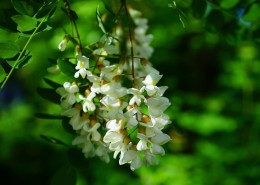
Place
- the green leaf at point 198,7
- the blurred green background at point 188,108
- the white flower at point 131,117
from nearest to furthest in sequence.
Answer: the white flower at point 131,117 → the green leaf at point 198,7 → the blurred green background at point 188,108

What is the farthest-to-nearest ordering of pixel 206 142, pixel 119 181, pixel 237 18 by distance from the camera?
pixel 206 142 < pixel 119 181 < pixel 237 18

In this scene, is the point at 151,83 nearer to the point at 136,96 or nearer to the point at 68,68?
the point at 136,96

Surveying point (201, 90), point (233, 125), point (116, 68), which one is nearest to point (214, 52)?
point (201, 90)

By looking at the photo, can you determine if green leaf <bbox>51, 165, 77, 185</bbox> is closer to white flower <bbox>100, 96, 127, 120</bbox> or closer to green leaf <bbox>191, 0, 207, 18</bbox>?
white flower <bbox>100, 96, 127, 120</bbox>

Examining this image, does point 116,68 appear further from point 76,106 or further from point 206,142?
point 206,142

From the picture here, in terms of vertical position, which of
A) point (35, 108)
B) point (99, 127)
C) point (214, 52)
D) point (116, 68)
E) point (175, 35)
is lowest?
point (35, 108)

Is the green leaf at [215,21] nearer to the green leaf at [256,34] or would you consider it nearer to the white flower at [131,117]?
the green leaf at [256,34]

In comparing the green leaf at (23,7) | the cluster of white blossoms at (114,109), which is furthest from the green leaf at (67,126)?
the green leaf at (23,7)

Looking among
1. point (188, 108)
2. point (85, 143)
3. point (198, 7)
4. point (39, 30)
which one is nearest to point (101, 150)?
point (85, 143)

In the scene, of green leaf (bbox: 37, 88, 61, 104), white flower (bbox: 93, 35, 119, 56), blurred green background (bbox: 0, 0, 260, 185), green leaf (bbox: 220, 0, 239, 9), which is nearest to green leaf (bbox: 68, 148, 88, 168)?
green leaf (bbox: 37, 88, 61, 104)
